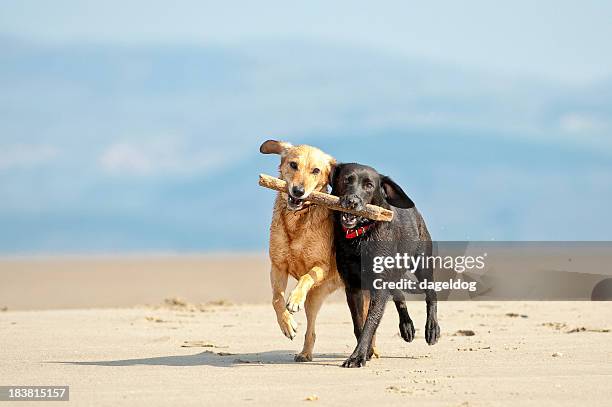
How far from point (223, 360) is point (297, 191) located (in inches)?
70.3

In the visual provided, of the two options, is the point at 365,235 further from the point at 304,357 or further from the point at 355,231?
the point at 304,357

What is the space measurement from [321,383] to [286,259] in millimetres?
1586

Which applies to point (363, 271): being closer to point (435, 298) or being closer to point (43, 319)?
point (435, 298)

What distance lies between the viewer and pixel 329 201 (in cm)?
909

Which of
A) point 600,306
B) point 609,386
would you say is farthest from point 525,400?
point 600,306

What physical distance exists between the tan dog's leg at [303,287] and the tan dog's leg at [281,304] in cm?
17

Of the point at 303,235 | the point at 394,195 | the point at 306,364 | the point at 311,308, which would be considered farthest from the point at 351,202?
the point at 306,364

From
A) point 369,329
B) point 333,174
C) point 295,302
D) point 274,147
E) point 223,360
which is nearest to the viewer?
point 295,302

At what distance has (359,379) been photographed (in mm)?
8180

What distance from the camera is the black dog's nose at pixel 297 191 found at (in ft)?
29.5

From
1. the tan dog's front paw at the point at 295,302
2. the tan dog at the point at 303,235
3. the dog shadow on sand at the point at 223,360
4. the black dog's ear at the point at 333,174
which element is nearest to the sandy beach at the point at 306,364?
the dog shadow on sand at the point at 223,360

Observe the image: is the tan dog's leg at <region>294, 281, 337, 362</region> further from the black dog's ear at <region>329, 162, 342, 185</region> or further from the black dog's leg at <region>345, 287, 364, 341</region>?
the black dog's ear at <region>329, 162, 342, 185</region>

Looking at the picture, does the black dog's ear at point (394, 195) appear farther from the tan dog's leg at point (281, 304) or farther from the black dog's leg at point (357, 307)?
the tan dog's leg at point (281, 304)

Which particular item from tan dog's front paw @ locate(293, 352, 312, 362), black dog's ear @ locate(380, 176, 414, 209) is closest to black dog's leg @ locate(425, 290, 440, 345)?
black dog's ear @ locate(380, 176, 414, 209)
